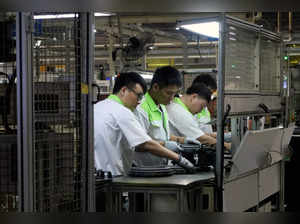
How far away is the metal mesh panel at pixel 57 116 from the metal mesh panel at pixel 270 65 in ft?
6.17

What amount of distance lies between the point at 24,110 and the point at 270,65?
2623 millimetres

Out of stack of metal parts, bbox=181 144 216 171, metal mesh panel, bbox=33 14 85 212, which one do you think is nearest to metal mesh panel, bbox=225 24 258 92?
stack of metal parts, bbox=181 144 216 171

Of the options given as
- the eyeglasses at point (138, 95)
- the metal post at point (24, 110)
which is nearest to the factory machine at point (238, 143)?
the eyeglasses at point (138, 95)

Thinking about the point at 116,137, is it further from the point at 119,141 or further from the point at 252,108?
the point at 252,108

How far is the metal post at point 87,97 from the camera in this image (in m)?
2.31

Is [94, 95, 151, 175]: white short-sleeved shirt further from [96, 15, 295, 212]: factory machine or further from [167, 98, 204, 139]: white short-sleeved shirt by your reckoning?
[167, 98, 204, 139]: white short-sleeved shirt

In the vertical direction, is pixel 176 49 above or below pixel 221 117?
above

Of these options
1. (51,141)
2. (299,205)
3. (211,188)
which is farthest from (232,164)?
(299,205)

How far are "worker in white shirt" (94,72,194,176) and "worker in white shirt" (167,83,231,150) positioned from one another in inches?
45.6

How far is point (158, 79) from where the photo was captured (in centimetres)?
402

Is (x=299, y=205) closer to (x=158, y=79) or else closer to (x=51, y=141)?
(x=158, y=79)

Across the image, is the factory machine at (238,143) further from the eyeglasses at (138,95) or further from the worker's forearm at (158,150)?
the eyeglasses at (138,95)

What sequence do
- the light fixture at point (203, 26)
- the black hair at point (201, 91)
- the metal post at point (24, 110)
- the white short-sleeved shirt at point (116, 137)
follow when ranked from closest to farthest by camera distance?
the metal post at point (24, 110), the light fixture at point (203, 26), the white short-sleeved shirt at point (116, 137), the black hair at point (201, 91)

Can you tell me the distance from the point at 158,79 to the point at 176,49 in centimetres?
703
